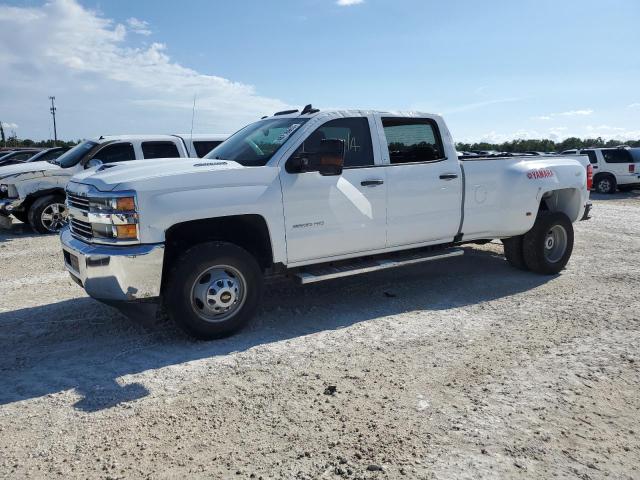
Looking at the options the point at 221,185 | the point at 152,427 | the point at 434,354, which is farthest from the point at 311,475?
the point at 221,185

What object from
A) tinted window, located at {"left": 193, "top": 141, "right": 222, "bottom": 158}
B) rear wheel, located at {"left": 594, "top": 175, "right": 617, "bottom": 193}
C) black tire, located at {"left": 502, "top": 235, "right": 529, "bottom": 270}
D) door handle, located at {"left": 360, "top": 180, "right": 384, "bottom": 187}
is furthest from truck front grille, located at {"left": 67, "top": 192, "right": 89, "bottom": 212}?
rear wheel, located at {"left": 594, "top": 175, "right": 617, "bottom": 193}

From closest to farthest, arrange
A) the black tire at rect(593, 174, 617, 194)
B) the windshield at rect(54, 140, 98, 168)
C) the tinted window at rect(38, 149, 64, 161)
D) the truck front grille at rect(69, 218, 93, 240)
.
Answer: the truck front grille at rect(69, 218, 93, 240) → the windshield at rect(54, 140, 98, 168) → the tinted window at rect(38, 149, 64, 161) → the black tire at rect(593, 174, 617, 194)

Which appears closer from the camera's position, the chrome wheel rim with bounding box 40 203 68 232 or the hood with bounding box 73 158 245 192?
the hood with bounding box 73 158 245 192

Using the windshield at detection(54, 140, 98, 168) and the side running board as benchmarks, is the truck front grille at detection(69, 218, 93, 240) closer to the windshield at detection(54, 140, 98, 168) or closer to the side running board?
the side running board

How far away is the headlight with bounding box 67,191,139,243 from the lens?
4297 mm

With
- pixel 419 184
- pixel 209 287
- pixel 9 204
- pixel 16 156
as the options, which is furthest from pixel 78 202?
pixel 16 156

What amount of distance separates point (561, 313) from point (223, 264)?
3448 mm

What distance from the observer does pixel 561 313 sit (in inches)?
219

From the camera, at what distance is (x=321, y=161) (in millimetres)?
4926

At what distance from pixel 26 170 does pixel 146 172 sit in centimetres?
740

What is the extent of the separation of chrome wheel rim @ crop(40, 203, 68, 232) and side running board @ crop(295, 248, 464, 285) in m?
7.41

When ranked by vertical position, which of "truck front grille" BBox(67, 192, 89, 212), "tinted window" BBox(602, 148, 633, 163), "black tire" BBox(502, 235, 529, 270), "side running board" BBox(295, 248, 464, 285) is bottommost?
"black tire" BBox(502, 235, 529, 270)

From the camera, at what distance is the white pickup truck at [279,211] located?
173 inches

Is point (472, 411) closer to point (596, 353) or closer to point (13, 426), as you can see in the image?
point (596, 353)
